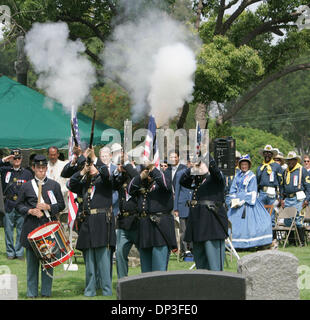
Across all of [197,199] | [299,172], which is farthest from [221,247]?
[299,172]

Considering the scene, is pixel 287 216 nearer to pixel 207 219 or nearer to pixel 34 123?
pixel 34 123

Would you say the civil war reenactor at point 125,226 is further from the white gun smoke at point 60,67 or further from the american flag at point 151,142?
the white gun smoke at point 60,67

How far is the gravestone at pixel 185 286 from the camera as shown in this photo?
14.0 feet

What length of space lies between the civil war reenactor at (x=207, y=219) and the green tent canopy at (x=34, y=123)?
591cm

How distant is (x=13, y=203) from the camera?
478 inches

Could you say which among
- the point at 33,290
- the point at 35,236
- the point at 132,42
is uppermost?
the point at 132,42

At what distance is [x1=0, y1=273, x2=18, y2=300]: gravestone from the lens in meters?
5.91

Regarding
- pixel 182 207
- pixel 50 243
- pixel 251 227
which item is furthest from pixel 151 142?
pixel 251 227

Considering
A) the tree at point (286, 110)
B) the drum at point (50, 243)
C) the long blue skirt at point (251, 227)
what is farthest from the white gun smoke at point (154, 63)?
the tree at point (286, 110)

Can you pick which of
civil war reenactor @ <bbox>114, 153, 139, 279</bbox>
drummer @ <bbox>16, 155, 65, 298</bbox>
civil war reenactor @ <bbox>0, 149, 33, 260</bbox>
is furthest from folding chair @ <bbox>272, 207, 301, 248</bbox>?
drummer @ <bbox>16, 155, 65, 298</bbox>

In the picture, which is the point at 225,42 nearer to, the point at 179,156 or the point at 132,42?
the point at 132,42

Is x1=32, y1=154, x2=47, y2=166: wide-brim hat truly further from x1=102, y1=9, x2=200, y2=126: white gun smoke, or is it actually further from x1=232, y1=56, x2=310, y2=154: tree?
x1=232, y1=56, x2=310, y2=154: tree

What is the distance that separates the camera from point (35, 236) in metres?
7.91
